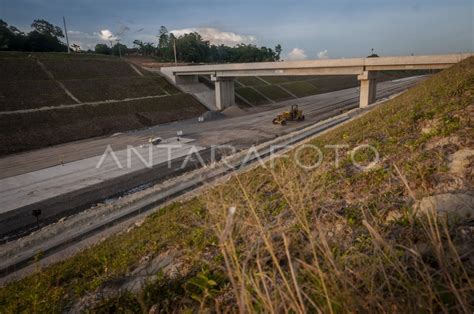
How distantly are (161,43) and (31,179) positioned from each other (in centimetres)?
12556

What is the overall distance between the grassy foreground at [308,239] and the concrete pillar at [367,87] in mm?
30114

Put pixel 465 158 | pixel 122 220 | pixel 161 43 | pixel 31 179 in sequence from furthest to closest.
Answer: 1. pixel 161 43
2. pixel 31 179
3. pixel 122 220
4. pixel 465 158

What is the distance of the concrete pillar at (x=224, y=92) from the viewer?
60.2 m

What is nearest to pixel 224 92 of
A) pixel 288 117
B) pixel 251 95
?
pixel 251 95

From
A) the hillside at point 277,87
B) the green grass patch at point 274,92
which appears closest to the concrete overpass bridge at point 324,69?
the hillside at point 277,87

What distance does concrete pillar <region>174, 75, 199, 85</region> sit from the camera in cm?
6488

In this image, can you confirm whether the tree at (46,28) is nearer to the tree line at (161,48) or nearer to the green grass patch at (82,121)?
the tree line at (161,48)

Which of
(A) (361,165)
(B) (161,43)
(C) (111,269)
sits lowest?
(C) (111,269)

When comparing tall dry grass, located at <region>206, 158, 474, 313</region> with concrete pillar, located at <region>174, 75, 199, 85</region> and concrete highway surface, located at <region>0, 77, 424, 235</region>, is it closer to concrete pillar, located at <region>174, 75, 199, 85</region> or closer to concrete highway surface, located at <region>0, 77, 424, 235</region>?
concrete highway surface, located at <region>0, 77, 424, 235</region>

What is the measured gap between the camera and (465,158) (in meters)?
8.27

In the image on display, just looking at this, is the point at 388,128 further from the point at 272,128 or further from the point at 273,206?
the point at 272,128

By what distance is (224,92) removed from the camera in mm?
61062

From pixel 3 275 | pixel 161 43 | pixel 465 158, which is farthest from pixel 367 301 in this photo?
pixel 161 43

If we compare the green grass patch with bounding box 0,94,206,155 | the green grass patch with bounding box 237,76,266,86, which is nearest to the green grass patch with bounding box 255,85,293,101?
the green grass patch with bounding box 237,76,266,86
